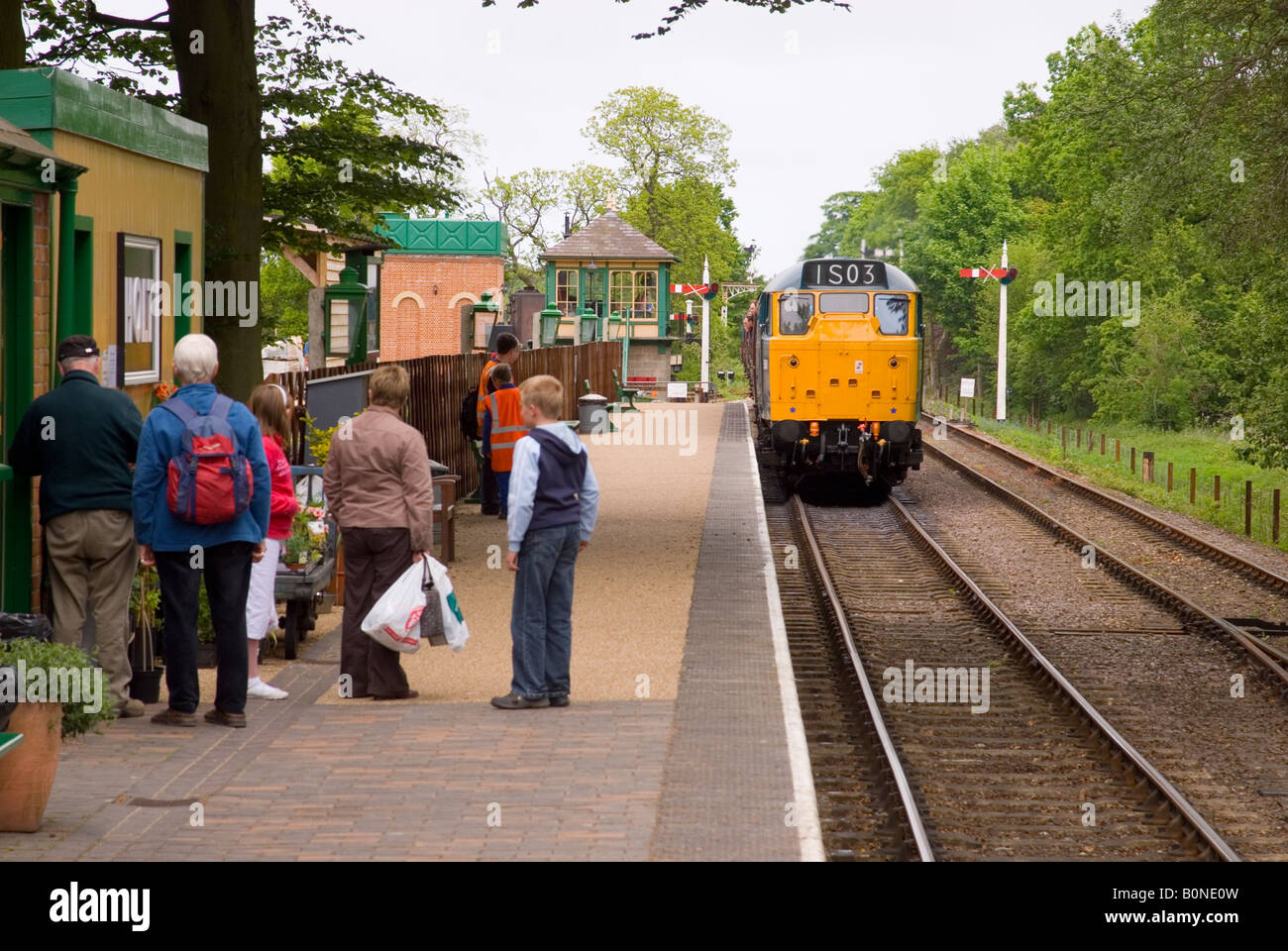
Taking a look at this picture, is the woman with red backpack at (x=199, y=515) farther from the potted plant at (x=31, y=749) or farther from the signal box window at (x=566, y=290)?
the signal box window at (x=566, y=290)

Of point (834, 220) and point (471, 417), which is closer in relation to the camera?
point (471, 417)

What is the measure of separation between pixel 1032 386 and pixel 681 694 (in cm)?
6325

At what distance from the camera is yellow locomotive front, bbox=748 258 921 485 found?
24062mm

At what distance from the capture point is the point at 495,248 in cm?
5862

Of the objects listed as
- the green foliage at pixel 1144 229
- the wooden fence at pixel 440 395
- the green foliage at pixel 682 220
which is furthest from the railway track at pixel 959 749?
the green foliage at pixel 682 220

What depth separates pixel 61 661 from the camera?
6328 millimetres

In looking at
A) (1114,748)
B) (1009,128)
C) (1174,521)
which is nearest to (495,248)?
(1009,128)

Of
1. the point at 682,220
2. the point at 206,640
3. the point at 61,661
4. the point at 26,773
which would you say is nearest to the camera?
the point at 26,773

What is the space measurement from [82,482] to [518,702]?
8.26 feet

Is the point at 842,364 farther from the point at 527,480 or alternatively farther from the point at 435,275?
the point at 435,275

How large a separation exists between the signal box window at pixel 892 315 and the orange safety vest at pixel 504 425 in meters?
9.72

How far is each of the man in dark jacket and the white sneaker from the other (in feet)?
3.86

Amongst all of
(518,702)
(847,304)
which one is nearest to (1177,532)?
(847,304)

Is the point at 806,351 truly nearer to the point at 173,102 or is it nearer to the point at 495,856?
the point at 173,102
